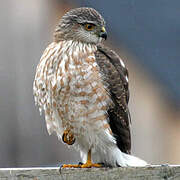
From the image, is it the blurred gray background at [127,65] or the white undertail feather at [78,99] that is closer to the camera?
Result: the white undertail feather at [78,99]

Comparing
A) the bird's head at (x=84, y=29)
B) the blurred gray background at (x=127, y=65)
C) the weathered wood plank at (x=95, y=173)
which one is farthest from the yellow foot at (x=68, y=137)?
the blurred gray background at (x=127, y=65)

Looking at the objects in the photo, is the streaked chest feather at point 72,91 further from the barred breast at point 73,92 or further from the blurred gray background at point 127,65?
the blurred gray background at point 127,65

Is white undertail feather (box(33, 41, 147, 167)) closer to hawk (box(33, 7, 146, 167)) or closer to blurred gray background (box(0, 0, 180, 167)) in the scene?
hawk (box(33, 7, 146, 167))

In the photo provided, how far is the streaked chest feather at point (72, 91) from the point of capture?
5.36m

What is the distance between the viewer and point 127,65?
438 inches

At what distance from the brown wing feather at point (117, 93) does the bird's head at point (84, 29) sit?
0.13 m

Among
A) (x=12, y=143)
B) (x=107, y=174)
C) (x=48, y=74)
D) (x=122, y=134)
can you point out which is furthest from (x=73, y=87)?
(x=12, y=143)

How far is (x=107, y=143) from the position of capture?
217 inches

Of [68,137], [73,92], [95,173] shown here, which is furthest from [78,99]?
[95,173]

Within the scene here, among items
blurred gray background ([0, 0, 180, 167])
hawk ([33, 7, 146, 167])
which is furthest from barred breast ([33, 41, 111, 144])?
blurred gray background ([0, 0, 180, 167])

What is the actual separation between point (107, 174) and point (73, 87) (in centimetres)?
105

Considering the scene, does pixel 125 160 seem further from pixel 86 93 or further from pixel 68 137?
pixel 86 93

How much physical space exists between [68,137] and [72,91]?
0.41m

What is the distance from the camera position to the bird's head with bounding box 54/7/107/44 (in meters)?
5.79
